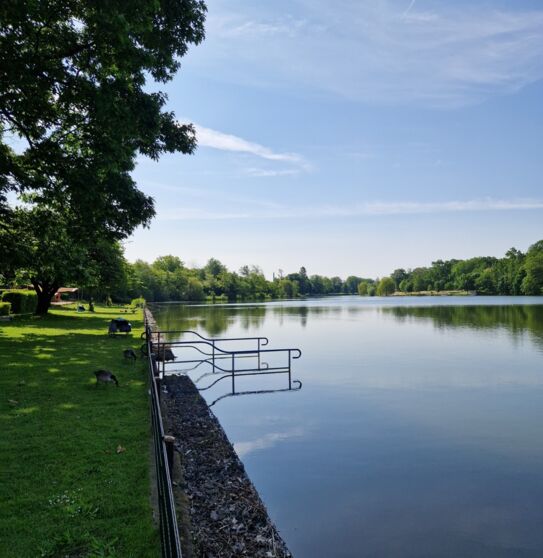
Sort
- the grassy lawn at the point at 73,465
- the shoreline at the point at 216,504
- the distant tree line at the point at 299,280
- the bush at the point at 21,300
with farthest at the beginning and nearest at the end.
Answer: the distant tree line at the point at 299,280
the bush at the point at 21,300
the shoreline at the point at 216,504
the grassy lawn at the point at 73,465

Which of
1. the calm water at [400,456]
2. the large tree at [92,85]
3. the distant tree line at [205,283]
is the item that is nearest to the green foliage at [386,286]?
the distant tree line at [205,283]

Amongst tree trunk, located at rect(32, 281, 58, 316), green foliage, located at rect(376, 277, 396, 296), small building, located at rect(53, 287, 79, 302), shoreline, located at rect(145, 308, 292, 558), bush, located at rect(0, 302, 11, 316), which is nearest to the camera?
shoreline, located at rect(145, 308, 292, 558)

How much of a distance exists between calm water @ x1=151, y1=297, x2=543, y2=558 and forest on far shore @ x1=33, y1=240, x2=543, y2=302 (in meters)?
63.4

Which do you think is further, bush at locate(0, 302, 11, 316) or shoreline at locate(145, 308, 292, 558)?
bush at locate(0, 302, 11, 316)

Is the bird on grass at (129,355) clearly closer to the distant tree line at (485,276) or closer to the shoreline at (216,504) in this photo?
the shoreline at (216,504)

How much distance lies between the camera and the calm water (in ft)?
21.7

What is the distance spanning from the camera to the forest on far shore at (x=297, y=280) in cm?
11981

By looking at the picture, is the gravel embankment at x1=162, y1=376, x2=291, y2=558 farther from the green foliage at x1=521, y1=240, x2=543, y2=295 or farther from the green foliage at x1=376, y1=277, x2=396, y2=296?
the green foliage at x1=376, y1=277, x2=396, y2=296

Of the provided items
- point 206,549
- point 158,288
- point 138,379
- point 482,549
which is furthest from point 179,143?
point 158,288

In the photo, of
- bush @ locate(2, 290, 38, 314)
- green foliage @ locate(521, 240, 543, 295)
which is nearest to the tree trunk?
bush @ locate(2, 290, 38, 314)

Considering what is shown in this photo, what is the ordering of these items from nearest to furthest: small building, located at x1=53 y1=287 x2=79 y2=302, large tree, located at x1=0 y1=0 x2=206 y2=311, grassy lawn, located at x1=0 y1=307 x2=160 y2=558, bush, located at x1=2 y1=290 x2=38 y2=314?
grassy lawn, located at x1=0 y1=307 x2=160 y2=558 < large tree, located at x1=0 y1=0 x2=206 y2=311 < bush, located at x1=2 y1=290 x2=38 y2=314 < small building, located at x1=53 y1=287 x2=79 y2=302

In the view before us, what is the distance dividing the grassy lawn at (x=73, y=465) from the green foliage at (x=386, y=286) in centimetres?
18673

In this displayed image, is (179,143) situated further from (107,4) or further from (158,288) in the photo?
(158,288)

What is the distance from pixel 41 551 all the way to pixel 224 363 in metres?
17.7
